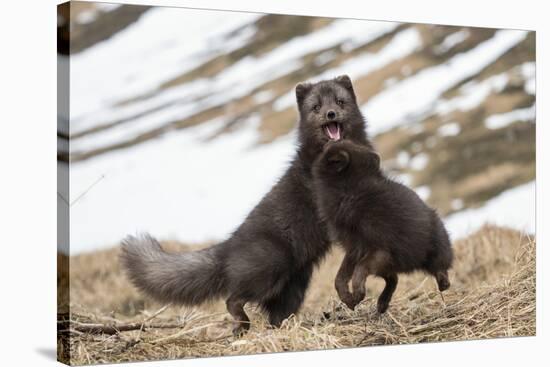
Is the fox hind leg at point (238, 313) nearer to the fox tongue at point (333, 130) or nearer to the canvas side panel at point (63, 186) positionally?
the canvas side panel at point (63, 186)

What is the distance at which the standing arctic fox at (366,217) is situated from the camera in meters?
6.51

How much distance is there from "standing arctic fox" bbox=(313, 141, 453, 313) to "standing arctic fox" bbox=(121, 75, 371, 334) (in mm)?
230

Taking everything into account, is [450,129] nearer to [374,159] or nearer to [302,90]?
[302,90]

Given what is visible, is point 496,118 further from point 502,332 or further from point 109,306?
point 109,306

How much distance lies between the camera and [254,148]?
28.6 ft

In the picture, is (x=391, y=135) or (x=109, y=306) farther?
(x=391, y=135)

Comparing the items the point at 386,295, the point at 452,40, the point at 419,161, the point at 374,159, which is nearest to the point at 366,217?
the point at 374,159

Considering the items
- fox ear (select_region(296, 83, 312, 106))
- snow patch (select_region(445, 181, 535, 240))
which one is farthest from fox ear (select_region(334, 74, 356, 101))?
snow patch (select_region(445, 181, 535, 240))

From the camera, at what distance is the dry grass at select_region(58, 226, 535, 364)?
6.63 m

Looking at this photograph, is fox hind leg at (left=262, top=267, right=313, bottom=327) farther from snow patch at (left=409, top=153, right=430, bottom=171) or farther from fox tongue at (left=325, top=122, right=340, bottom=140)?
snow patch at (left=409, top=153, right=430, bottom=171)

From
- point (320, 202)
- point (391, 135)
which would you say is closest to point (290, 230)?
point (320, 202)

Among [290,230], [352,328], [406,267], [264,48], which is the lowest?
[352,328]

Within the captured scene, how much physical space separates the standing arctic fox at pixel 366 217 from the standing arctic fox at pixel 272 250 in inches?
9.1

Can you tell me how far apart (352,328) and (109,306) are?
2.74 metres
